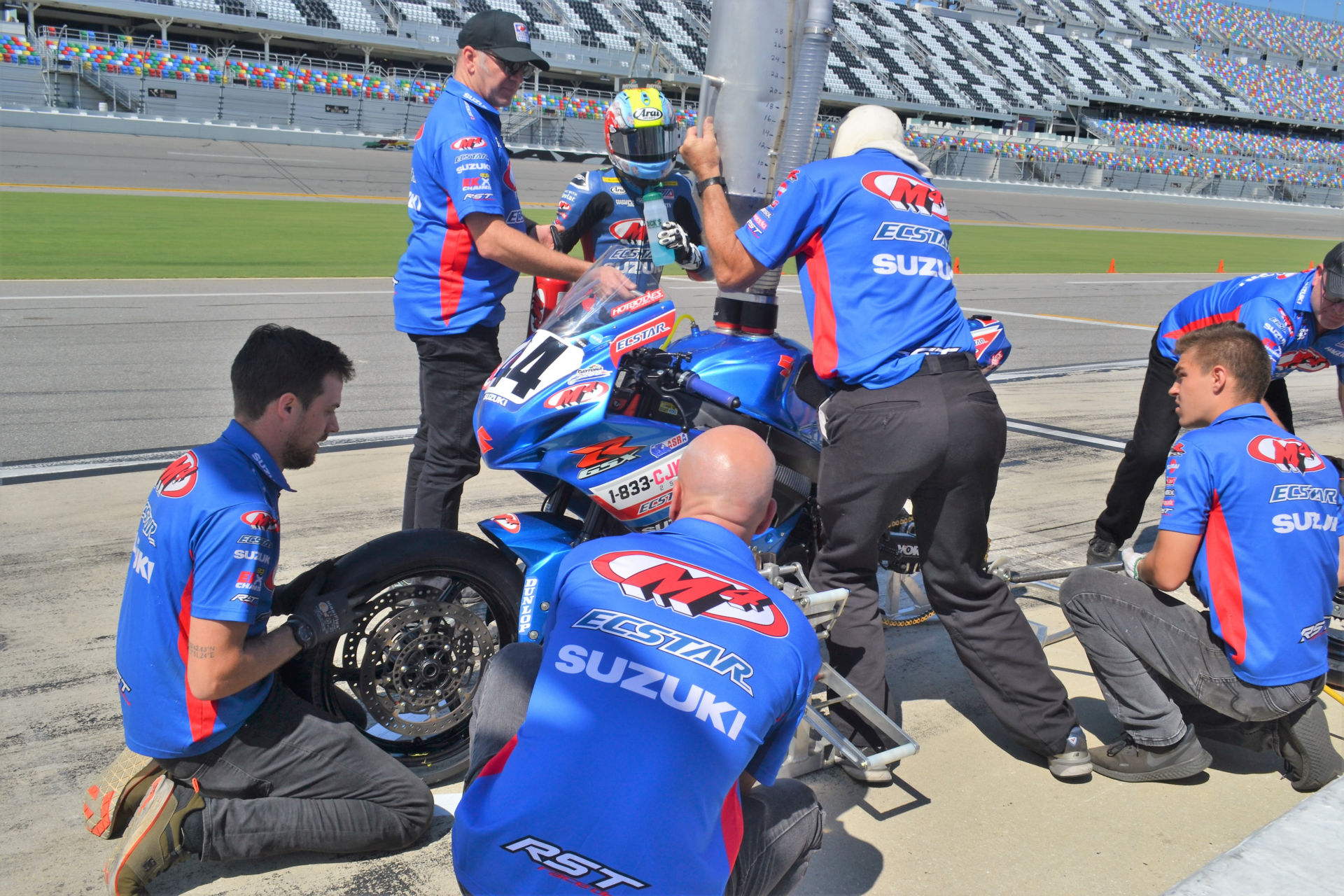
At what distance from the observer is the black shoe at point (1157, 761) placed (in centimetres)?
341

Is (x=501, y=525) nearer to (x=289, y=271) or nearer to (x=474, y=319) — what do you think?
(x=474, y=319)

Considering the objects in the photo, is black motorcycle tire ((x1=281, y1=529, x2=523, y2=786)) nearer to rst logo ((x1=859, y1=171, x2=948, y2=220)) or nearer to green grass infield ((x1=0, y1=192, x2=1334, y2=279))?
rst logo ((x1=859, y1=171, x2=948, y2=220))

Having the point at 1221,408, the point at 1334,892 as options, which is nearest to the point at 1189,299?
the point at 1221,408

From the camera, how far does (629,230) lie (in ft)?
16.3

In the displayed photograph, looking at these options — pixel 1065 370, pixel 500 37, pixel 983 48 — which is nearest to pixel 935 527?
pixel 500 37

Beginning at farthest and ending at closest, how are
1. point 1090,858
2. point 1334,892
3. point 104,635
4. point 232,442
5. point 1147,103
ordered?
point 1147,103, point 104,635, point 1090,858, point 232,442, point 1334,892

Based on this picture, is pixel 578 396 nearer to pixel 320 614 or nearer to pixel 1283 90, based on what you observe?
pixel 320 614

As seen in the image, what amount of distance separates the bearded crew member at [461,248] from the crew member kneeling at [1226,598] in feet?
7.24

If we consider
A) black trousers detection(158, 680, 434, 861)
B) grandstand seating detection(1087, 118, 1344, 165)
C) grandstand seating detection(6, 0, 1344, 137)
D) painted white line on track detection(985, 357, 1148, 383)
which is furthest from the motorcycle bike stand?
grandstand seating detection(1087, 118, 1344, 165)

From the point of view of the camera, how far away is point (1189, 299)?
17.9 ft

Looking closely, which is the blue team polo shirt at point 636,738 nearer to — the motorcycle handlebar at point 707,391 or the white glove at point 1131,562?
the motorcycle handlebar at point 707,391

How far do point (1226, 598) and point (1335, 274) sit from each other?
2.13m

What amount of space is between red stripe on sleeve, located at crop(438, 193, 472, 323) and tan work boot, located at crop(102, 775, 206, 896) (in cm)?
200

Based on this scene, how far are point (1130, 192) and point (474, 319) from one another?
49648mm
